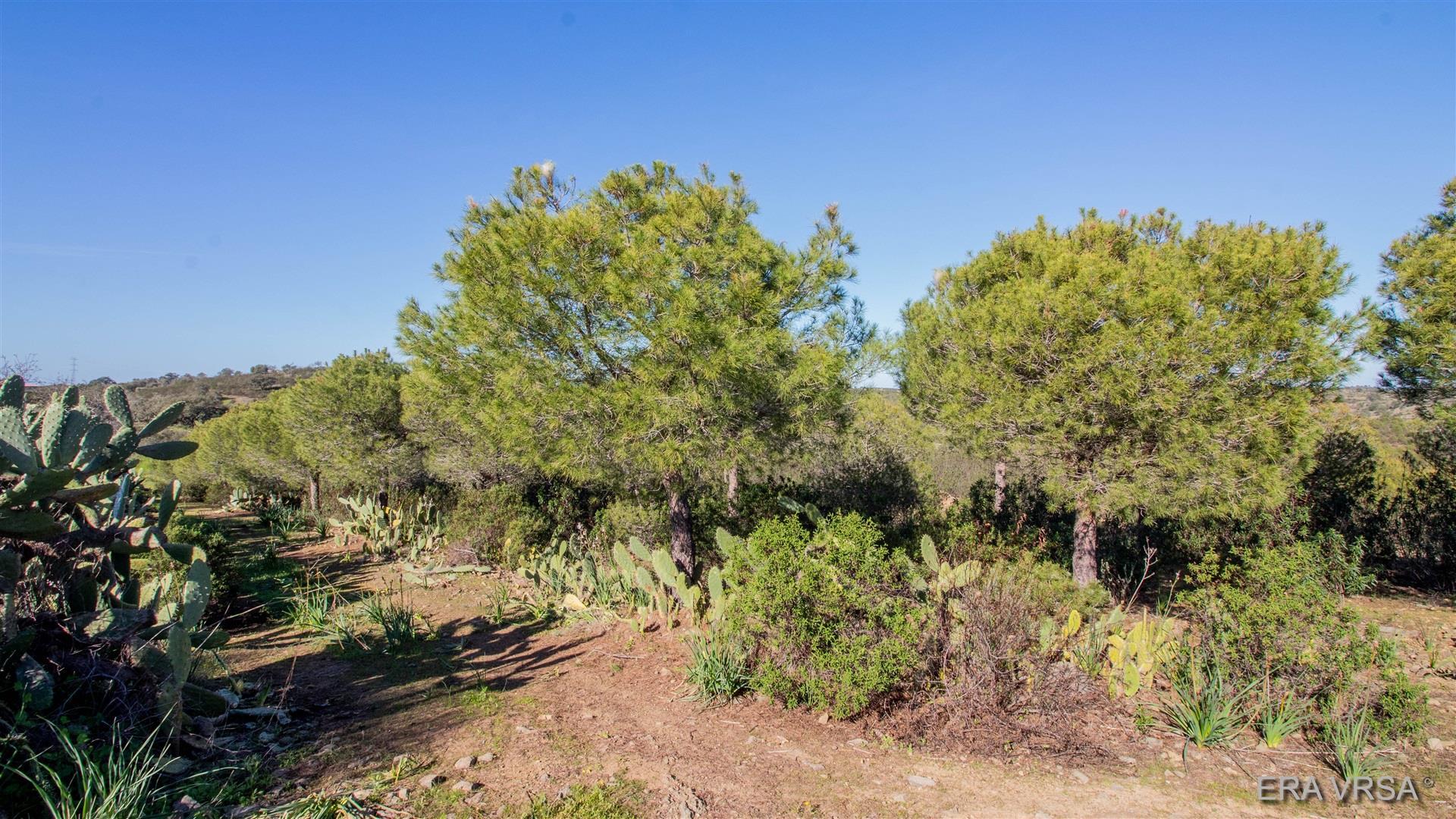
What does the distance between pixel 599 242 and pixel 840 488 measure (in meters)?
6.19

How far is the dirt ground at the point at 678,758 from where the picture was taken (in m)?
3.33

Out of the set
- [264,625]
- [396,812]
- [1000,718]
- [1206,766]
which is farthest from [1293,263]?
[264,625]

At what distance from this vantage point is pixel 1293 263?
21.7ft

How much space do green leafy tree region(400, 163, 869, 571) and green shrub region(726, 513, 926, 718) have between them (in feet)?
5.74

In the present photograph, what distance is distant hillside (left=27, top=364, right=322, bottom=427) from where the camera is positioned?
3139 centimetres

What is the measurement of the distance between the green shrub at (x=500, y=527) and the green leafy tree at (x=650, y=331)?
9.48 ft

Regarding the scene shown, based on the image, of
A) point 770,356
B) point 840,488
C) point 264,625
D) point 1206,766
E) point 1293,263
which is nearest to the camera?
point 1206,766

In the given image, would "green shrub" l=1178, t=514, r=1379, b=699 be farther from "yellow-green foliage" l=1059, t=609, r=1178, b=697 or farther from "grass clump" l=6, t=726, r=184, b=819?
"grass clump" l=6, t=726, r=184, b=819

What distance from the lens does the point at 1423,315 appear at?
7312 mm

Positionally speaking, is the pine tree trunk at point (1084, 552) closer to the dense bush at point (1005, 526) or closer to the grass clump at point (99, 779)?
the dense bush at point (1005, 526)

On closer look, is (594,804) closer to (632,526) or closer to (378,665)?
(378,665)

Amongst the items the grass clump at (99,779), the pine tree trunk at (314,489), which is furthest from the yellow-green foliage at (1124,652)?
the pine tree trunk at (314,489)

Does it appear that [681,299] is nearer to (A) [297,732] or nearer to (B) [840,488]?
(A) [297,732]

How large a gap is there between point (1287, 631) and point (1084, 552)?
3.88 m
